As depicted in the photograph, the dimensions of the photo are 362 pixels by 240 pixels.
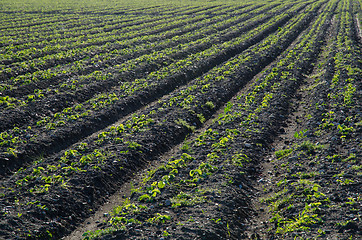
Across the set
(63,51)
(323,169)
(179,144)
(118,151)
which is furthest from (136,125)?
(63,51)

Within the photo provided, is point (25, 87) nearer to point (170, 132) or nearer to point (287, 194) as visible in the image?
point (170, 132)

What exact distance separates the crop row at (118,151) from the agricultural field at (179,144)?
5cm

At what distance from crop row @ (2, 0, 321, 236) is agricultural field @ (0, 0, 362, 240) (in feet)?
0.17

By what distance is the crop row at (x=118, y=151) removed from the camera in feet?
30.9

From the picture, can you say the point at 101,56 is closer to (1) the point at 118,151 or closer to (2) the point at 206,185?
(1) the point at 118,151

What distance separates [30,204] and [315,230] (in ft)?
23.2

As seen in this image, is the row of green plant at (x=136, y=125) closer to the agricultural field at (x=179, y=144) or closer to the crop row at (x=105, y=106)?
the agricultural field at (x=179, y=144)

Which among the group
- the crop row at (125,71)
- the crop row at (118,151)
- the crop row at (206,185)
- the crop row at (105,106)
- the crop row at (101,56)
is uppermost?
the crop row at (101,56)

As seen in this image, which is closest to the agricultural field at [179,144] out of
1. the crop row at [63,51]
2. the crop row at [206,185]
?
the crop row at [206,185]

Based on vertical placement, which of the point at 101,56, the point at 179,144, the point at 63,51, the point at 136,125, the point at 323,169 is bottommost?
the point at 323,169

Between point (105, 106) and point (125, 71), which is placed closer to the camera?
point (105, 106)

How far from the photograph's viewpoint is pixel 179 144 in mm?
13344

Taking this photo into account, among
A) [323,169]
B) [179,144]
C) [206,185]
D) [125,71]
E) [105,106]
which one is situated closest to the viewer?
[206,185]

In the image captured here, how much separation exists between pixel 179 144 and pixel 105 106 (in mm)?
4656
